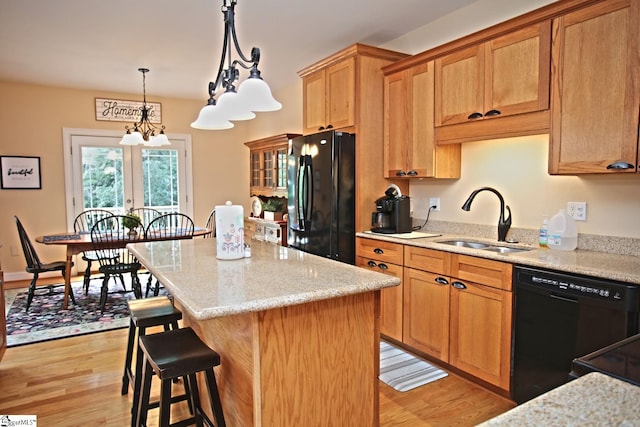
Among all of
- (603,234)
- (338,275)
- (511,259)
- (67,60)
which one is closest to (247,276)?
(338,275)

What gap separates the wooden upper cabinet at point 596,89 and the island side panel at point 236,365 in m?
1.94

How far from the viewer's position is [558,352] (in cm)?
210

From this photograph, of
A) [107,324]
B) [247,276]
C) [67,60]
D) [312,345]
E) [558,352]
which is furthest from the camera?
[67,60]

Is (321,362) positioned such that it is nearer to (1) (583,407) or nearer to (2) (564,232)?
(1) (583,407)

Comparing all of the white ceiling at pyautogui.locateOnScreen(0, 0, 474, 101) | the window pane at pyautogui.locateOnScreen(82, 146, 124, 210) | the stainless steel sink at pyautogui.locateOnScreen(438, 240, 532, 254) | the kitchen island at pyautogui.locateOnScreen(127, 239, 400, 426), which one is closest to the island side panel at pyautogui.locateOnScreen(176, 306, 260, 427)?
the kitchen island at pyautogui.locateOnScreen(127, 239, 400, 426)

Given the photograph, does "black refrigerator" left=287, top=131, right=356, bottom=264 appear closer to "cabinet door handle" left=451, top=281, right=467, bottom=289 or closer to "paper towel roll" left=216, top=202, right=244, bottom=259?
"cabinet door handle" left=451, top=281, right=467, bottom=289

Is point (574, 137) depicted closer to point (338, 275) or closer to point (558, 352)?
point (558, 352)

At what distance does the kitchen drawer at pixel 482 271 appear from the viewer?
2.36 meters

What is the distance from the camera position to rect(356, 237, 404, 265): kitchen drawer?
3123 mm

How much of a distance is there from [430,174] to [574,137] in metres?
1.10

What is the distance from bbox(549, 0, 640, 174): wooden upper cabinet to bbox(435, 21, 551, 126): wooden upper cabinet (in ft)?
0.30

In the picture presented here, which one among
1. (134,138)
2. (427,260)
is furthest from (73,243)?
(427,260)

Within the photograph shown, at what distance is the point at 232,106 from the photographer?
188 centimetres

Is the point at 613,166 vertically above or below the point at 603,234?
above
